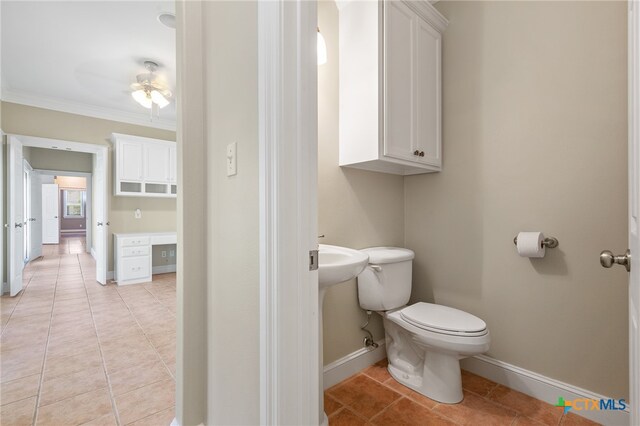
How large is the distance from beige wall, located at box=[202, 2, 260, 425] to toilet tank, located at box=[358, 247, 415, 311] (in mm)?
996

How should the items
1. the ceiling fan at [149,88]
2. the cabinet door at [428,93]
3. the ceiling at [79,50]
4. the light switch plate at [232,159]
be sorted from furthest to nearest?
the ceiling fan at [149,88]
the ceiling at [79,50]
the cabinet door at [428,93]
the light switch plate at [232,159]

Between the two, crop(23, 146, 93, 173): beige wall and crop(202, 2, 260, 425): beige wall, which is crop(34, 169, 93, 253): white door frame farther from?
crop(202, 2, 260, 425): beige wall

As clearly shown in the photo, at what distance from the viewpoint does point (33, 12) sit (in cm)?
230

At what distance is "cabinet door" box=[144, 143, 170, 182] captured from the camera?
4598 mm

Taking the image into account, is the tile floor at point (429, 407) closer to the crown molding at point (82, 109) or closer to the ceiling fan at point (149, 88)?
the ceiling fan at point (149, 88)

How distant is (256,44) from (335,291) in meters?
1.43

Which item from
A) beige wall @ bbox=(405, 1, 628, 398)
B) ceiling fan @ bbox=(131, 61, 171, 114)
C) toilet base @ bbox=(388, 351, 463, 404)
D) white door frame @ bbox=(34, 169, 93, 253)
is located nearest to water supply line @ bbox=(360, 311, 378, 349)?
toilet base @ bbox=(388, 351, 463, 404)

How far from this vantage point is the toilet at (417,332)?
155cm

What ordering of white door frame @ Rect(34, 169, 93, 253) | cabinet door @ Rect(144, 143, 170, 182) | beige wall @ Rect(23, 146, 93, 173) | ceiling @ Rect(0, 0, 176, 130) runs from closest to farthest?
ceiling @ Rect(0, 0, 176, 130) < cabinet door @ Rect(144, 143, 170, 182) < beige wall @ Rect(23, 146, 93, 173) < white door frame @ Rect(34, 169, 93, 253)

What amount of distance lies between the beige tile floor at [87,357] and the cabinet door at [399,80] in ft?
6.55

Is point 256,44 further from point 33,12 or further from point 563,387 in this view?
point 33,12

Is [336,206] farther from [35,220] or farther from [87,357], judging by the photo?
[35,220]

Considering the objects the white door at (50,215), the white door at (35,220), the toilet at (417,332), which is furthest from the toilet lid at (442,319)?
the white door at (50,215)

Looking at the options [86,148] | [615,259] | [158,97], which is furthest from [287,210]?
[86,148]
